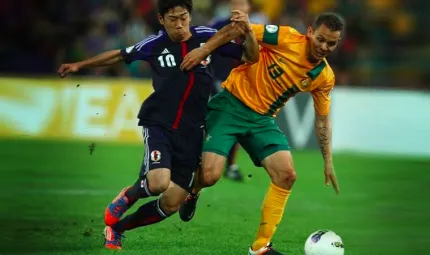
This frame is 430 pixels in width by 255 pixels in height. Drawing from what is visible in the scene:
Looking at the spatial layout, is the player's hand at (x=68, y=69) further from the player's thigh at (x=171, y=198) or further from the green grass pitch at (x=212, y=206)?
the green grass pitch at (x=212, y=206)

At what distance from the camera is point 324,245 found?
22.5 ft


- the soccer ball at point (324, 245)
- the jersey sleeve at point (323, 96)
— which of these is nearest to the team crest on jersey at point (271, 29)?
the jersey sleeve at point (323, 96)

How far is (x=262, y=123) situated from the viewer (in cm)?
766

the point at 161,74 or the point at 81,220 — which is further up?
the point at 161,74

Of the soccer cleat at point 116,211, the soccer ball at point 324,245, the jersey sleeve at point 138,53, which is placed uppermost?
the jersey sleeve at point 138,53

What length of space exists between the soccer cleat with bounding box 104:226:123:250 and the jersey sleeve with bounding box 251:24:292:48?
6.17ft

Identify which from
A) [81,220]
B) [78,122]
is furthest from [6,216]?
[78,122]

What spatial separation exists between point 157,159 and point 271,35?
1349 millimetres

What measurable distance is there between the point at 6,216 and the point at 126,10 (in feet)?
34.6

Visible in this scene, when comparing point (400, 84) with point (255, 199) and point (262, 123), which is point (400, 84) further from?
point (262, 123)

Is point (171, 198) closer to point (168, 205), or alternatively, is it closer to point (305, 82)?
point (168, 205)

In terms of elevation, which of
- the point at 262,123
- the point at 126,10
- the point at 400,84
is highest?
the point at 126,10

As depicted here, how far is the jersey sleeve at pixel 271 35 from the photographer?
7.45 m

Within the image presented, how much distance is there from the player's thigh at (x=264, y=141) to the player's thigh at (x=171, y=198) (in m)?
0.69
